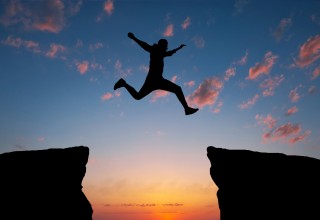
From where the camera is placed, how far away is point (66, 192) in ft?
32.0

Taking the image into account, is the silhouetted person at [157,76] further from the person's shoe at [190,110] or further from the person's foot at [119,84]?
the person's foot at [119,84]

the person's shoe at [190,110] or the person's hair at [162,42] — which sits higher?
the person's hair at [162,42]

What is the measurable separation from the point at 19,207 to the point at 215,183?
261 inches

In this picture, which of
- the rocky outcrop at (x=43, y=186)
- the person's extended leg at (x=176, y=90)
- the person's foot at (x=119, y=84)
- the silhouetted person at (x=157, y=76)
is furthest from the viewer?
the person's foot at (x=119, y=84)

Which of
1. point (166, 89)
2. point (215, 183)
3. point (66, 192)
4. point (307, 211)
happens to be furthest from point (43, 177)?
point (307, 211)

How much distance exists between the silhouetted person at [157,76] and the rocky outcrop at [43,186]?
3637 mm

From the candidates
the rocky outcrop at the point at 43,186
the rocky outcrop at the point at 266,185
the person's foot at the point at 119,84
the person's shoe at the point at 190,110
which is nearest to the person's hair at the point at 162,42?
the person's foot at the point at 119,84

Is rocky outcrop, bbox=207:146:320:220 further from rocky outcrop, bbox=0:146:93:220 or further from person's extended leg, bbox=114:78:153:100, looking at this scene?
rocky outcrop, bbox=0:146:93:220

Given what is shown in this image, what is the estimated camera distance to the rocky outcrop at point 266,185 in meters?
9.27

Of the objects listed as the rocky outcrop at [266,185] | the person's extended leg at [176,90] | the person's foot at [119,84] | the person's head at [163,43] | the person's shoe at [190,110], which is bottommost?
the rocky outcrop at [266,185]

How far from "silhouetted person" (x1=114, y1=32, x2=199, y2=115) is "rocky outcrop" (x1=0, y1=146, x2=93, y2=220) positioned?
143 inches

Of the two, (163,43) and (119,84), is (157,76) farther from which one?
(119,84)

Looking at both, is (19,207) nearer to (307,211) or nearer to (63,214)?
(63,214)

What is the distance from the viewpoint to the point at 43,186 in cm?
941
